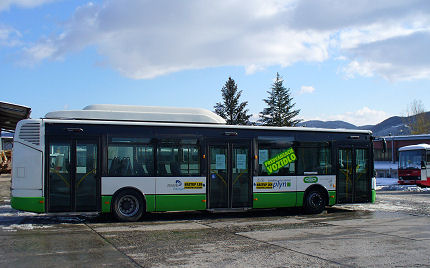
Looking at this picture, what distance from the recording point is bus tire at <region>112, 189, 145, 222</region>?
12.9 metres

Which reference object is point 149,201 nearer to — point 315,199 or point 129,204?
point 129,204

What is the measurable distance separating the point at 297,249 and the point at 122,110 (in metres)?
7.37

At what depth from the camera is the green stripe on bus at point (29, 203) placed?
1212 cm

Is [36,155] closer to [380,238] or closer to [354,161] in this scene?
[380,238]

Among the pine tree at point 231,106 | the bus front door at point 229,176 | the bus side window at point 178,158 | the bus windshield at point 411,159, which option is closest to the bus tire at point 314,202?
the bus front door at point 229,176

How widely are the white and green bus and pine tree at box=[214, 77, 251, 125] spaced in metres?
52.0

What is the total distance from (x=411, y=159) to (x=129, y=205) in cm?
2371

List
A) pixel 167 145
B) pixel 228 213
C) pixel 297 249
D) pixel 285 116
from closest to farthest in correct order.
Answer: pixel 297 249 → pixel 167 145 → pixel 228 213 → pixel 285 116

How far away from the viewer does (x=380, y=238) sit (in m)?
10.4

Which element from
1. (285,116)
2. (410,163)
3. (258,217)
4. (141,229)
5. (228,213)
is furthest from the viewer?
(285,116)

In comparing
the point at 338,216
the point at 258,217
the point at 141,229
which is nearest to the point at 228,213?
the point at 258,217

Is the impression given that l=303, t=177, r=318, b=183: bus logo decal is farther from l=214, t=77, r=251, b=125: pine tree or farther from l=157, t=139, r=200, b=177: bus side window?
l=214, t=77, r=251, b=125: pine tree

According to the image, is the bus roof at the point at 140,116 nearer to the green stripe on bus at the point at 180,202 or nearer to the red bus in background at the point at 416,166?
the green stripe on bus at the point at 180,202

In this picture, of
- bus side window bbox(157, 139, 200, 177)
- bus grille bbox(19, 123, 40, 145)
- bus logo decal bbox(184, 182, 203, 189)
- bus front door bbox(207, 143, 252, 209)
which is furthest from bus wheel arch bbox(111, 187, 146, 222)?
bus grille bbox(19, 123, 40, 145)
